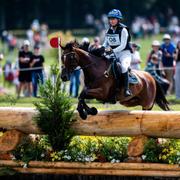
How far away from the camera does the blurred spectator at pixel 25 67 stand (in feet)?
71.6

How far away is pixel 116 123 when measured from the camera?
12625mm

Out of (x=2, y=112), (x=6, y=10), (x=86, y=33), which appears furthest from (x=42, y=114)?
(x=6, y=10)

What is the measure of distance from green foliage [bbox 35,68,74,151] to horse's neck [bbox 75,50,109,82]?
625 millimetres

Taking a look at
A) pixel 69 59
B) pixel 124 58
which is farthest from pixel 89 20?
pixel 69 59

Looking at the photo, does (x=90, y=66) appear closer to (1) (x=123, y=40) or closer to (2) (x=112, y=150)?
(1) (x=123, y=40)

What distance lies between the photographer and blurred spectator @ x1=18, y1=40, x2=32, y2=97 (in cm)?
2181

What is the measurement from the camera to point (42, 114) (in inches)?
507

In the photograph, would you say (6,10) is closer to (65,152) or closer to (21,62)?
(21,62)

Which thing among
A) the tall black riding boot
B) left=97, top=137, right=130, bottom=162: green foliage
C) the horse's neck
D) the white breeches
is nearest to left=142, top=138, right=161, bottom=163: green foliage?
left=97, top=137, right=130, bottom=162: green foliage

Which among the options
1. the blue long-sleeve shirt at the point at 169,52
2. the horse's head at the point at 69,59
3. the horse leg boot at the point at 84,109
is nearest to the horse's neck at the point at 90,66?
the horse's head at the point at 69,59

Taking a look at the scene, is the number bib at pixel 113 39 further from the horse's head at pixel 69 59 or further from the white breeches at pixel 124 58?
the horse's head at pixel 69 59

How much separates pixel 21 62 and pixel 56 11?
41609 mm

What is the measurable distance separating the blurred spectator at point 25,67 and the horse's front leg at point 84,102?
8.81 m

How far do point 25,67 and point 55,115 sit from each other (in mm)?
9228
